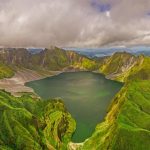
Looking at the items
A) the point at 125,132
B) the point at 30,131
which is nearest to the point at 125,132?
the point at 125,132

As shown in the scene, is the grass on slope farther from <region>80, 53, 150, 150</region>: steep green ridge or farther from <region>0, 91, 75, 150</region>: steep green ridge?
<region>0, 91, 75, 150</region>: steep green ridge

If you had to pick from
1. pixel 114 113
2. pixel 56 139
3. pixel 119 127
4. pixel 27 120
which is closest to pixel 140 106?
pixel 114 113

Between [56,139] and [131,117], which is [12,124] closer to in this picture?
[56,139]

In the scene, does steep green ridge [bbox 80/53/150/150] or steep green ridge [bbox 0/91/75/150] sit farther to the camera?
steep green ridge [bbox 0/91/75/150]

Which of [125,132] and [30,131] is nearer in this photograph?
[125,132]

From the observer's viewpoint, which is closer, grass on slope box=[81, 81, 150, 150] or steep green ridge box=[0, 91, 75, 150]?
grass on slope box=[81, 81, 150, 150]

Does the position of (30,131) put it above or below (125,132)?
below

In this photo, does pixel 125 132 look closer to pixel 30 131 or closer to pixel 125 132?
pixel 125 132

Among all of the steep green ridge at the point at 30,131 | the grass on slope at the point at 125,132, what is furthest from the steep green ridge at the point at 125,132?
the steep green ridge at the point at 30,131

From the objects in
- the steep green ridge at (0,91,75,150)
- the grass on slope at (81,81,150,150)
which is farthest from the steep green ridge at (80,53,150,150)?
the steep green ridge at (0,91,75,150)

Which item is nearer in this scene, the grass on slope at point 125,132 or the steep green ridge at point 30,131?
the grass on slope at point 125,132

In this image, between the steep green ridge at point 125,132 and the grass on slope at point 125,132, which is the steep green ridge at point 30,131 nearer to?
the steep green ridge at point 125,132
